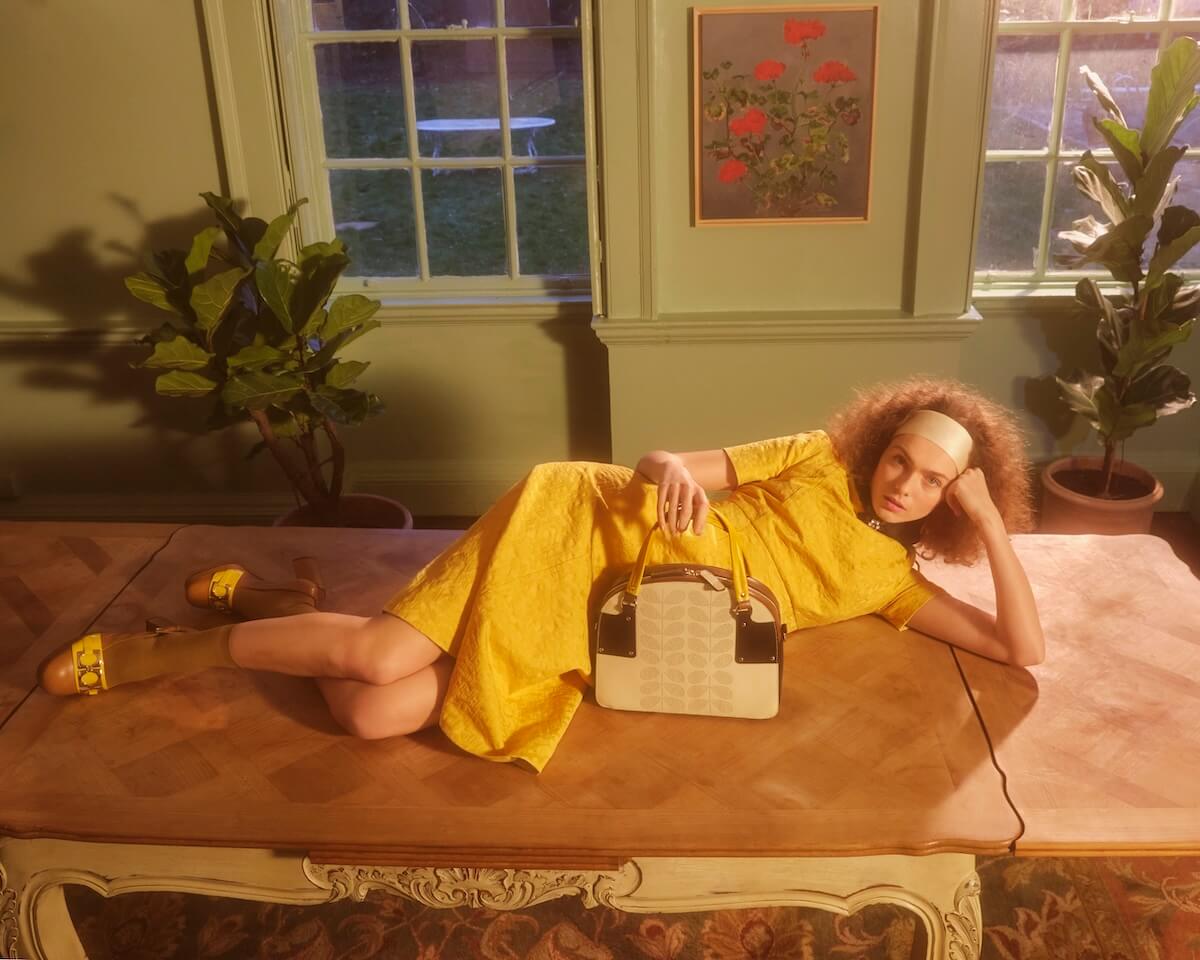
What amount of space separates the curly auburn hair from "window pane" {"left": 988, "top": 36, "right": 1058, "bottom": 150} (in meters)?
1.72

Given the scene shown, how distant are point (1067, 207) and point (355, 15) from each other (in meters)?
2.24

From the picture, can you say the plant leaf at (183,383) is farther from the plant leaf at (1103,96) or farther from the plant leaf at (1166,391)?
the plant leaf at (1166,391)

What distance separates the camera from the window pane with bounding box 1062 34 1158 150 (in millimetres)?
3229

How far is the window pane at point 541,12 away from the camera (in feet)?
10.5

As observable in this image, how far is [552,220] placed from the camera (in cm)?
344

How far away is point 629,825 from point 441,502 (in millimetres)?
2228

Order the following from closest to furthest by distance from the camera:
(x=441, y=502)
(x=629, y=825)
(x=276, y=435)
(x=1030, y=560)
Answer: (x=629, y=825), (x=1030, y=560), (x=276, y=435), (x=441, y=502)

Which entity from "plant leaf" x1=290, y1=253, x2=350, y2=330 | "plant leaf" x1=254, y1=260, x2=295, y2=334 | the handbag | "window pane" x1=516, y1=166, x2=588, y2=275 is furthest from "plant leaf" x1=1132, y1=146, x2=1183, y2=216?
"plant leaf" x1=254, y1=260, x2=295, y2=334

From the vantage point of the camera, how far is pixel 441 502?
3.69 metres

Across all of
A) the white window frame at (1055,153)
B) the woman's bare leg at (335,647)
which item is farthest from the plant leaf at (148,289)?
the white window frame at (1055,153)

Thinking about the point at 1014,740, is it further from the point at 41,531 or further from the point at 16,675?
the point at 41,531

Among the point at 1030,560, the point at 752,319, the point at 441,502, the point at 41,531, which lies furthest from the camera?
the point at 441,502


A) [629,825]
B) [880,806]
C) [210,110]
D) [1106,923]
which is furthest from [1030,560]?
[210,110]

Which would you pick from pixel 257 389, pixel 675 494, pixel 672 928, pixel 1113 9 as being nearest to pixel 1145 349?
pixel 1113 9
